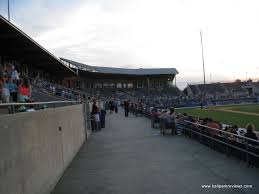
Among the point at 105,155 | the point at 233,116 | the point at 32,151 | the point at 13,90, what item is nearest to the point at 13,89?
the point at 13,90

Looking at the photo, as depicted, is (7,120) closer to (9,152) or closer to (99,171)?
(9,152)

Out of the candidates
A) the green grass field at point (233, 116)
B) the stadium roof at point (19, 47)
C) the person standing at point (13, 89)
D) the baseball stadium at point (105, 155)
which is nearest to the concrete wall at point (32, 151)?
the baseball stadium at point (105, 155)

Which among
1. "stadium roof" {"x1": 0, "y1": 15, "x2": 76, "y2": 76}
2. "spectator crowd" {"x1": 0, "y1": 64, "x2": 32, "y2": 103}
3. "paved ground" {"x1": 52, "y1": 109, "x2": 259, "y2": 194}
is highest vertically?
"stadium roof" {"x1": 0, "y1": 15, "x2": 76, "y2": 76}

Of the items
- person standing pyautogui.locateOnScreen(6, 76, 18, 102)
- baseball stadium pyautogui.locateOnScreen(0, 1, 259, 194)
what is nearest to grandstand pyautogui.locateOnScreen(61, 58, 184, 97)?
baseball stadium pyautogui.locateOnScreen(0, 1, 259, 194)

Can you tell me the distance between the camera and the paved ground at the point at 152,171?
8.20m

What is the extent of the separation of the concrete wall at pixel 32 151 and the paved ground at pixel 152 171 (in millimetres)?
599

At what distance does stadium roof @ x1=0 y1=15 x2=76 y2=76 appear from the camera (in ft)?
52.9

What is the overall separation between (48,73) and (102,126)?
1587cm

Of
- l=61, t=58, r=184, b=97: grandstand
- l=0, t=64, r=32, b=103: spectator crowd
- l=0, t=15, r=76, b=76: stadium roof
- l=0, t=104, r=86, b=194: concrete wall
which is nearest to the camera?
l=0, t=104, r=86, b=194: concrete wall

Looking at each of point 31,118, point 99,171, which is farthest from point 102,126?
point 31,118

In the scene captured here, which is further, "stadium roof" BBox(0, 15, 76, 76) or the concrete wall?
"stadium roof" BBox(0, 15, 76, 76)

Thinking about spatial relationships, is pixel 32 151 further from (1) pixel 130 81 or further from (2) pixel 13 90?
(1) pixel 130 81

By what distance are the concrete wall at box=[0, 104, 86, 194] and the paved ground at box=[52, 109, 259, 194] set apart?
0.60 meters

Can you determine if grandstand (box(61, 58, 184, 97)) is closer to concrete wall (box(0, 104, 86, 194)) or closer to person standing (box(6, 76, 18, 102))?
person standing (box(6, 76, 18, 102))
